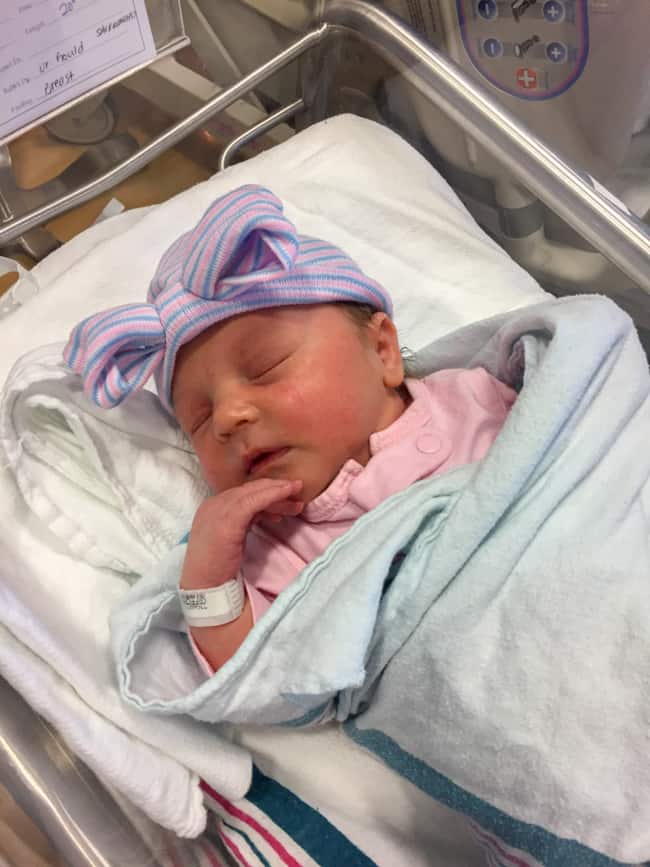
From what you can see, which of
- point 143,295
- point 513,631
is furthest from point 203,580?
point 143,295

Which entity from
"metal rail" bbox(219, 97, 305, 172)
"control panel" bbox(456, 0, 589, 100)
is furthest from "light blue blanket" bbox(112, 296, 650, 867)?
"metal rail" bbox(219, 97, 305, 172)

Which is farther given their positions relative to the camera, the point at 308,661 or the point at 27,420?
the point at 27,420

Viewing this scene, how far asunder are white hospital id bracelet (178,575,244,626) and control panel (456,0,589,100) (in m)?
0.85

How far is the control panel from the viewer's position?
100 cm

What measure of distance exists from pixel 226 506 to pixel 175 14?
68cm

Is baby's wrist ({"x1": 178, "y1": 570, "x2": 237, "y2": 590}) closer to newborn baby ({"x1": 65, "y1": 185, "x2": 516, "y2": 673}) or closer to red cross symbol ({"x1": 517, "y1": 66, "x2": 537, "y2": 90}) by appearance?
newborn baby ({"x1": 65, "y1": 185, "x2": 516, "y2": 673})

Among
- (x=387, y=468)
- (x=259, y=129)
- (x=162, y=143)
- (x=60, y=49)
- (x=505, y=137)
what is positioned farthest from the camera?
(x=259, y=129)

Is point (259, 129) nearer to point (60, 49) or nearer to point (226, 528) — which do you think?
point (60, 49)

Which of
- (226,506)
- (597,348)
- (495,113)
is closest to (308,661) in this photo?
(226,506)

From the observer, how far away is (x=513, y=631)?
608 mm

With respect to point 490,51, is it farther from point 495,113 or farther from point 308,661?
point 308,661

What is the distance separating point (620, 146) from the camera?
1.08m

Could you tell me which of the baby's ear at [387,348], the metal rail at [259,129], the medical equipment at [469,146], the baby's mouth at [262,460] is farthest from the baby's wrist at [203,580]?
the metal rail at [259,129]

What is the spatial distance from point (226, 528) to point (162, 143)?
66 centimetres
